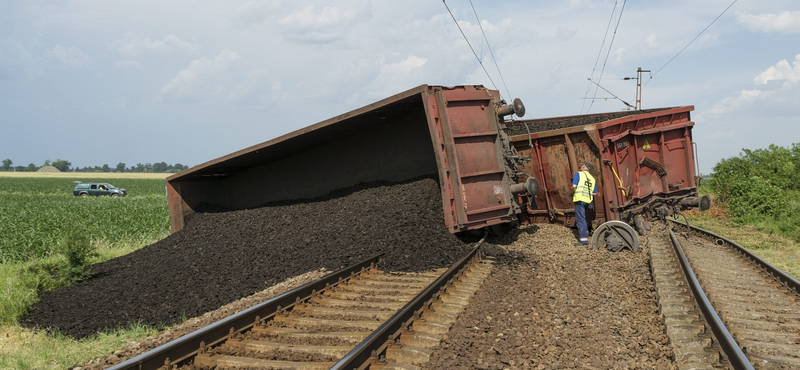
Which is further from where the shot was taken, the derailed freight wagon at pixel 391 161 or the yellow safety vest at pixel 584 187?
the yellow safety vest at pixel 584 187

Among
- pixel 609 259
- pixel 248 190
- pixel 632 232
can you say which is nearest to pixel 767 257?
pixel 632 232

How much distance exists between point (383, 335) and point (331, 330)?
0.91 m

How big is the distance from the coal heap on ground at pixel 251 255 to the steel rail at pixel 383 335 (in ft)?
7.70

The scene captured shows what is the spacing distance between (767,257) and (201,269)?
36.5 ft

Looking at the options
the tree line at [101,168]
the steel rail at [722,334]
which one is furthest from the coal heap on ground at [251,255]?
the tree line at [101,168]

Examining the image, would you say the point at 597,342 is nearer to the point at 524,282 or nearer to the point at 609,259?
the point at 524,282

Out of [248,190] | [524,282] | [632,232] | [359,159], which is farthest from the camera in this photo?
[248,190]

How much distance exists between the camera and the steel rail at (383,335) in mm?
4031

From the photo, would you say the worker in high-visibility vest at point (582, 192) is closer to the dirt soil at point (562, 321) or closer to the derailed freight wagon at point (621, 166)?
the derailed freight wagon at point (621, 166)

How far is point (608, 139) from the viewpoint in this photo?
10492mm

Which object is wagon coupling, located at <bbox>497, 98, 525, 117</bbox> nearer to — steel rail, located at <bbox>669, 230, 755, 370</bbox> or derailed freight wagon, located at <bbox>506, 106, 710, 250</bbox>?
derailed freight wagon, located at <bbox>506, 106, 710, 250</bbox>

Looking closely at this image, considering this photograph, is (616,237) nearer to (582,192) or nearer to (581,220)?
(581,220)

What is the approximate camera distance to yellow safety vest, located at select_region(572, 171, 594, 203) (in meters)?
10.3

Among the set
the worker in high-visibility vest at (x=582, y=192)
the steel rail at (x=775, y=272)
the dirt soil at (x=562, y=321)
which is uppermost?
the worker in high-visibility vest at (x=582, y=192)
